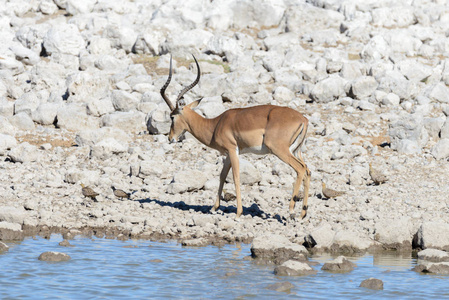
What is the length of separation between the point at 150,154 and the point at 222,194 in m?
3.83

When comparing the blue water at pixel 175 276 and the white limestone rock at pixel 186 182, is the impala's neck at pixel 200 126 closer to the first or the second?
the white limestone rock at pixel 186 182

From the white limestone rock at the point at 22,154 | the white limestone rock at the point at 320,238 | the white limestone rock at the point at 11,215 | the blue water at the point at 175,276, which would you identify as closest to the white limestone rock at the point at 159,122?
the white limestone rock at the point at 22,154

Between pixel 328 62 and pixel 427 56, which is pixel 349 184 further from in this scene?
pixel 427 56

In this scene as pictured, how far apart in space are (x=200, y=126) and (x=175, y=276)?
469cm

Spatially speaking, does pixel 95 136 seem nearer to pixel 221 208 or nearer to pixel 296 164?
pixel 221 208

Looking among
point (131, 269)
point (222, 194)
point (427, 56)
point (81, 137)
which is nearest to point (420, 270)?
point (131, 269)

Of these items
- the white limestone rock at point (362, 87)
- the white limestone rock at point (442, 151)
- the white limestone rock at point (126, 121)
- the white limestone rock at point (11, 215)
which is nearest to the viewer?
the white limestone rock at point (11, 215)

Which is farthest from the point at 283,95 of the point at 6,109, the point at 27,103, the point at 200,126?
the point at 200,126

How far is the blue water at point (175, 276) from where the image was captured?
26.1 ft

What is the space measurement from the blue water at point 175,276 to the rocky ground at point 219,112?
2.91ft

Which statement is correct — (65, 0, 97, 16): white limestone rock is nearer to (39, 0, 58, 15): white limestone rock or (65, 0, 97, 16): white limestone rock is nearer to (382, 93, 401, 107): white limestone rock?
(39, 0, 58, 15): white limestone rock

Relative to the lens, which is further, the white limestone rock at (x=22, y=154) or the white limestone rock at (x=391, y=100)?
the white limestone rock at (x=391, y=100)

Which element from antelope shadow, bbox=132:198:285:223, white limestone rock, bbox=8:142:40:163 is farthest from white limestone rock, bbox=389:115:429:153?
→ white limestone rock, bbox=8:142:40:163

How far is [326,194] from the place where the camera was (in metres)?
13.0
